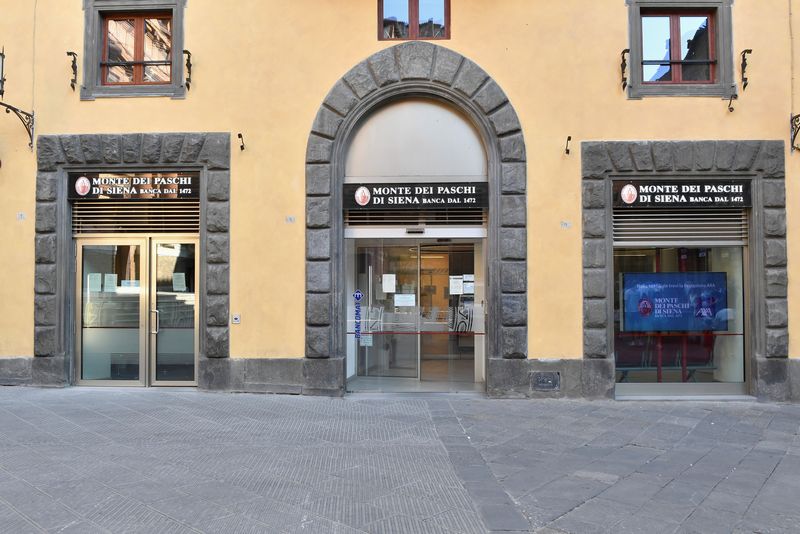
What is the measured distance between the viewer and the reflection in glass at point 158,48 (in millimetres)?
8812

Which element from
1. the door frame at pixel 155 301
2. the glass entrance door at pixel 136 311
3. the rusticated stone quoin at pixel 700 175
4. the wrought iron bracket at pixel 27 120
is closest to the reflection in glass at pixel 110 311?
the glass entrance door at pixel 136 311

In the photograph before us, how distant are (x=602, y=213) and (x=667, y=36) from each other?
309 centimetres

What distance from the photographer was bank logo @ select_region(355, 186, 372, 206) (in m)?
8.49

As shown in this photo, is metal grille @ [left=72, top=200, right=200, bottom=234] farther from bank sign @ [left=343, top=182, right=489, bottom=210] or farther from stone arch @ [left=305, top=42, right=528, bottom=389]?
bank sign @ [left=343, top=182, right=489, bottom=210]

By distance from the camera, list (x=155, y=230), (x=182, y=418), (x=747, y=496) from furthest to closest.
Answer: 1. (x=155, y=230)
2. (x=182, y=418)
3. (x=747, y=496)

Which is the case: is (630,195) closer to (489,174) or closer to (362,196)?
(489,174)

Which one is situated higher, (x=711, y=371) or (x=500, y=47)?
(x=500, y=47)

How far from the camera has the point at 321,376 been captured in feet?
27.0

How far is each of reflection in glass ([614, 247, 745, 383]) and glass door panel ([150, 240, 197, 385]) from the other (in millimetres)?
6876

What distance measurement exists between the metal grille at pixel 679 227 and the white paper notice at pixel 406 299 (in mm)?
3317

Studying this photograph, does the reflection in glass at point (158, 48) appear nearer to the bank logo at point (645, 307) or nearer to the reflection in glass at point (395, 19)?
the reflection in glass at point (395, 19)

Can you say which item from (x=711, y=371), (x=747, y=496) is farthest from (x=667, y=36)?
(x=747, y=496)

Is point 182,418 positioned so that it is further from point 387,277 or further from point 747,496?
point 747,496

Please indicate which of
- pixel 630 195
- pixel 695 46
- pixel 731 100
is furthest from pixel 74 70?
pixel 731 100
